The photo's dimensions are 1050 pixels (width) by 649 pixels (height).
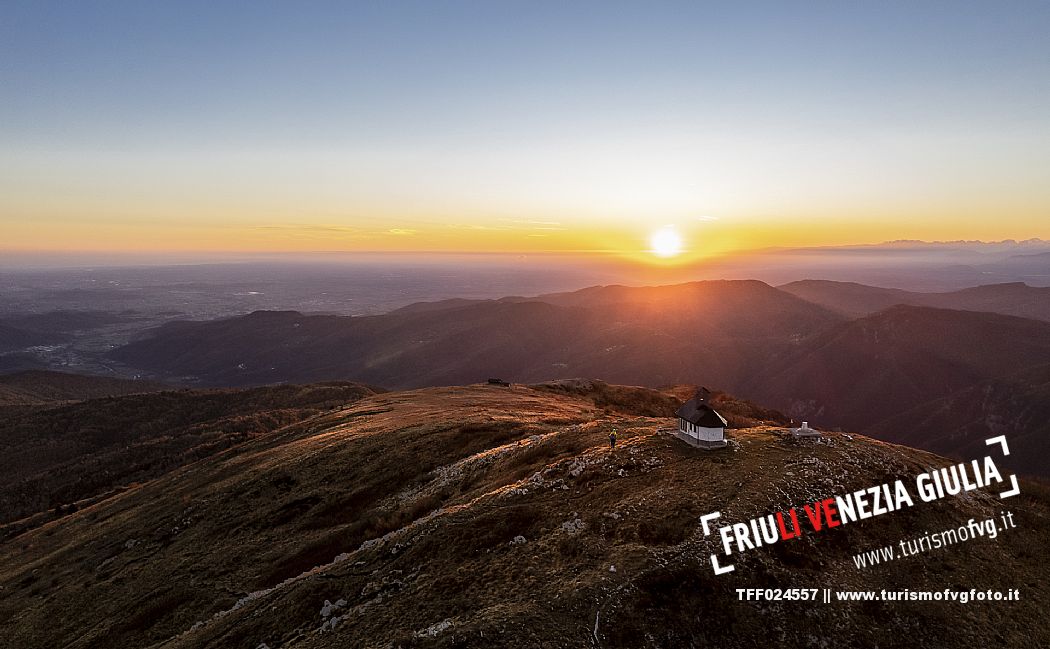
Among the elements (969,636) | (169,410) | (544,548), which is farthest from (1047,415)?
(169,410)

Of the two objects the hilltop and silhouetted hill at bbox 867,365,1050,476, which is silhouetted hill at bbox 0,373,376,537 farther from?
silhouetted hill at bbox 867,365,1050,476

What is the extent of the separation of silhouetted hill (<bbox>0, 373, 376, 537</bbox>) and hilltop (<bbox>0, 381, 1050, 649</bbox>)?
39461mm

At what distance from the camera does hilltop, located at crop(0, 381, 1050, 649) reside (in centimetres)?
1942

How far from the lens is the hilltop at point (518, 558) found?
19.4m

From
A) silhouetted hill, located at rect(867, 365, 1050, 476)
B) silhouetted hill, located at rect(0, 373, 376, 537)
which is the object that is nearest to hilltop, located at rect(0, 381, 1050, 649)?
silhouetted hill, located at rect(0, 373, 376, 537)

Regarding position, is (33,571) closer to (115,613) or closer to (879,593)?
(115,613)

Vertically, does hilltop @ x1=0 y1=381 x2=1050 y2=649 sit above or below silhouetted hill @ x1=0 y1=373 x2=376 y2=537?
above

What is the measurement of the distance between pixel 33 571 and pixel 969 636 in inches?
2687

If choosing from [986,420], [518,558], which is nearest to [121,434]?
[518,558]

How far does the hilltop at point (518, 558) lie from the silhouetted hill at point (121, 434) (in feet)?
129

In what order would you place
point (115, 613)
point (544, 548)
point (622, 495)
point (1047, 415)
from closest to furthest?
point (544, 548) < point (622, 495) < point (115, 613) < point (1047, 415)

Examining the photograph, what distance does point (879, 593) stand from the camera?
21.3m

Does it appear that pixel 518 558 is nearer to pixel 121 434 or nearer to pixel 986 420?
pixel 121 434

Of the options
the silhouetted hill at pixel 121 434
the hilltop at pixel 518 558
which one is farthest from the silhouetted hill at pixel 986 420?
the silhouetted hill at pixel 121 434
